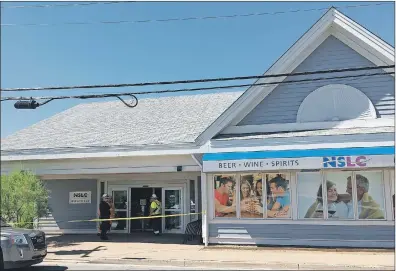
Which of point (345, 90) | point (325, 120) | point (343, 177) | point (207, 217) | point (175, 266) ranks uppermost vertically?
point (345, 90)

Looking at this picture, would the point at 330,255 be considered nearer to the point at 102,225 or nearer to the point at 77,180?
the point at 102,225

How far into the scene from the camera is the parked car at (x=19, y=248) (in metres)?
9.18

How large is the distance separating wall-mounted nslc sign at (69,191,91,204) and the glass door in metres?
1.14

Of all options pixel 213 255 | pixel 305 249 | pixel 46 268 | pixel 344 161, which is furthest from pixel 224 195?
pixel 46 268

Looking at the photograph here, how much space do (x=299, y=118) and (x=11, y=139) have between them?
1293 cm

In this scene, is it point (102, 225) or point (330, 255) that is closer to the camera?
point (330, 255)

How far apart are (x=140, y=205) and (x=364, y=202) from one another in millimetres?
9397

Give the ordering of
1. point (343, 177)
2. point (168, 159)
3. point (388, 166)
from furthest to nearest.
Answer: point (168, 159), point (343, 177), point (388, 166)

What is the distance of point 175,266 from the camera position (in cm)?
1101

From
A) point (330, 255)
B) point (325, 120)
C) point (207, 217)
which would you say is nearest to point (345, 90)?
point (325, 120)

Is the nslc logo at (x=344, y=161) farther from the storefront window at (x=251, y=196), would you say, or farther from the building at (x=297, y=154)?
the storefront window at (x=251, y=196)

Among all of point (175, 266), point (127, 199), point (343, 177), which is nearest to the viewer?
point (175, 266)

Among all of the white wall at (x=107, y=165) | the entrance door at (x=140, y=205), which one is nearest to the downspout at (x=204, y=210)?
the white wall at (x=107, y=165)

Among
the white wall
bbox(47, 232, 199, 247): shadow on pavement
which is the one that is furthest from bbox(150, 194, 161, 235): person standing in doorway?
the white wall
